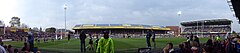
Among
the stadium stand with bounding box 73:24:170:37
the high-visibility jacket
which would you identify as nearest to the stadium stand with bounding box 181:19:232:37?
the stadium stand with bounding box 73:24:170:37

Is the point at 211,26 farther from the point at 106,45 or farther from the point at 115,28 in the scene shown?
the point at 106,45

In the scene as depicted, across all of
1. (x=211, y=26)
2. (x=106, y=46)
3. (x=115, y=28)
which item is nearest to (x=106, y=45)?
(x=106, y=46)

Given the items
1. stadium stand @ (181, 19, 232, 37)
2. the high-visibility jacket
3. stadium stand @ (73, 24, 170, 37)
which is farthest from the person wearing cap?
stadium stand @ (181, 19, 232, 37)

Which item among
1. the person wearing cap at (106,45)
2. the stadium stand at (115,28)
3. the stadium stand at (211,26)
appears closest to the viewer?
the person wearing cap at (106,45)

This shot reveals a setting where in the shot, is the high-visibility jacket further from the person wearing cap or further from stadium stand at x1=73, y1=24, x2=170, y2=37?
stadium stand at x1=73, y1=24, x2=170, y2=37

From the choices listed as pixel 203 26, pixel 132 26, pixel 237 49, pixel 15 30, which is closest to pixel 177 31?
pixel 203 26

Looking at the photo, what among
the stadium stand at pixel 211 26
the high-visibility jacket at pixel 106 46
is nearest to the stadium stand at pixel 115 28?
the stadium stand at pixel 211 26

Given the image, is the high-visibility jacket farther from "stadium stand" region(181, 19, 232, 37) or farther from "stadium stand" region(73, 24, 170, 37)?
"stadium stand" region(181, 19, 232, 37)

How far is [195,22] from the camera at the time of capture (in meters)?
132

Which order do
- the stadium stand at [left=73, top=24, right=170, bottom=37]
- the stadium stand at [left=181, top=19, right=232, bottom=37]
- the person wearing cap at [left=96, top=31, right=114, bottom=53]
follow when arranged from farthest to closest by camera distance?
the stadium stand at [left=181, top=19, right=232, bottom=37] → the stadium stand at [left=73, top=24, right=170, bottom=37] → the person wearing cap at [left=96, top=31, right=114, bottom=53]

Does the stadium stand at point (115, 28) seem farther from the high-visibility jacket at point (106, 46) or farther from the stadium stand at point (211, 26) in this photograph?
the high-visibility jacket at point (106, 46)

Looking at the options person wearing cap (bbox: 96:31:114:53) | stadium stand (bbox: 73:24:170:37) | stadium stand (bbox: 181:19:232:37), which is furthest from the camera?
stadium stand (bbox: 181:19:232:37)

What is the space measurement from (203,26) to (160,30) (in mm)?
14013

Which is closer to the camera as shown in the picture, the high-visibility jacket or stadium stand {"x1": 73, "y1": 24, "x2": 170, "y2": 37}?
the high-visibility jacket
